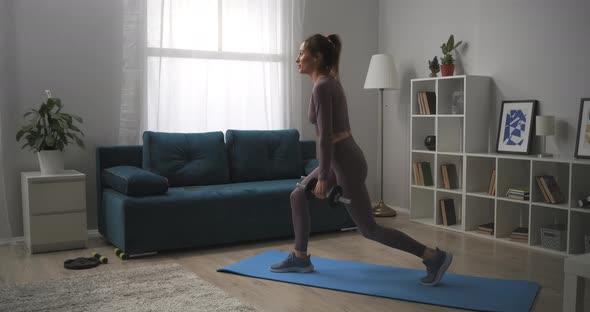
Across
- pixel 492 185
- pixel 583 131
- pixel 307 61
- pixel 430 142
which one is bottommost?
pixel 492 185

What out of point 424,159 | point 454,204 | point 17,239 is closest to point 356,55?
point 424,159

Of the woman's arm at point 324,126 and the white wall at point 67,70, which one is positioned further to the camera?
the white wall at point 67,70

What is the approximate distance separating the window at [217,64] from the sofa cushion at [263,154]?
0.32m

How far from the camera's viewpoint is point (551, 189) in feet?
13.9

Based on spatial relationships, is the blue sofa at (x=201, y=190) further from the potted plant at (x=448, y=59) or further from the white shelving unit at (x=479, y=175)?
the potted plant at (x=448, y=59)

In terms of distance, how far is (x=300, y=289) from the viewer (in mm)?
3273

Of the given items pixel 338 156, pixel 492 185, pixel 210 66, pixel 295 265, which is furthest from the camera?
pixel 210 66

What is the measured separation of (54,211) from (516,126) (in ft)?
11.8

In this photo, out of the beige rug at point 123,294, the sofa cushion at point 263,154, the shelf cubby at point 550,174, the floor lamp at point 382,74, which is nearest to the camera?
the beige rug at point 123,294

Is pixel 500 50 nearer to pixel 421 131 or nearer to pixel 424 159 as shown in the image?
pixel 421 131

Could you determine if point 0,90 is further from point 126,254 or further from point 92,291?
point 92,291

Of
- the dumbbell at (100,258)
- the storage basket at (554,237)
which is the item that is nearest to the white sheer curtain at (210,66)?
the dumbbell at (100,258)

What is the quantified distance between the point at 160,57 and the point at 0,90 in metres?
1.25

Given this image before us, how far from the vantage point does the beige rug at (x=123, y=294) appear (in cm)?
291
